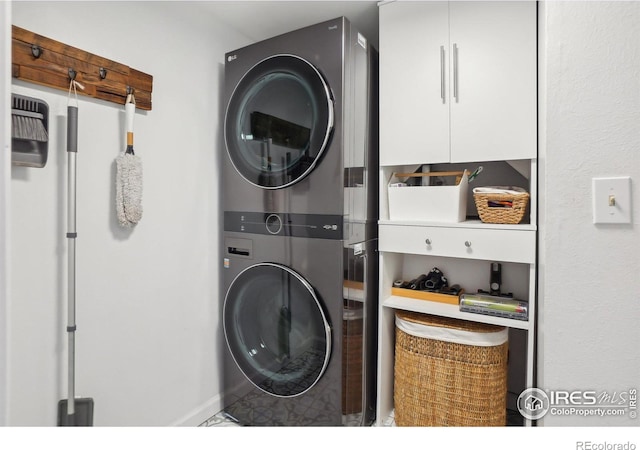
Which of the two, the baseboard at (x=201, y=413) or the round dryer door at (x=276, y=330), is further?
the baseboard at (x=201, y=413)

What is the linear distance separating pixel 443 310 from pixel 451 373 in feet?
0.91

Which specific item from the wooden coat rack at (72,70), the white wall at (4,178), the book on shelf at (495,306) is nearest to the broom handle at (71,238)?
the wooden coat rack at (72,70)

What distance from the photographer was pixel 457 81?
1564 mm

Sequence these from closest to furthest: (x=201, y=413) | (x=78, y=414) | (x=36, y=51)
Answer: (x=36, y=51) < (x=78, y=414) < (x=201, y=413)

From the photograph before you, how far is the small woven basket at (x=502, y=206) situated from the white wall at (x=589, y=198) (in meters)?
0.65

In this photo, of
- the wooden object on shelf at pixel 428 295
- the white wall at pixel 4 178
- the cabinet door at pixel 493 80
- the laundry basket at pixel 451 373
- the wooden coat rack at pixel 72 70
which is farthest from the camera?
the wooden object on shelf at pixel 428 295

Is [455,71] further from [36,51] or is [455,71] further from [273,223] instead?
[36,51]

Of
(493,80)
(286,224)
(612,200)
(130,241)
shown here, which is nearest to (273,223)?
(286,224)

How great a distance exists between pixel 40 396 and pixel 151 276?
0.58 m

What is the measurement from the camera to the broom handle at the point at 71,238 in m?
1.25

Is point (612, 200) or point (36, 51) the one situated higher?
point (36, 51)

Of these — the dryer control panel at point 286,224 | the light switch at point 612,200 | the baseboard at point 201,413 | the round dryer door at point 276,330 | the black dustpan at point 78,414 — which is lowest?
the baseboard at point 201,413

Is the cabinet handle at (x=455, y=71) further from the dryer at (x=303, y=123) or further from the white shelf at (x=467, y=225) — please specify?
the white shelf at (x=467, y=225)

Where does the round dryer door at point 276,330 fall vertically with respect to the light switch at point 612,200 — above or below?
below
